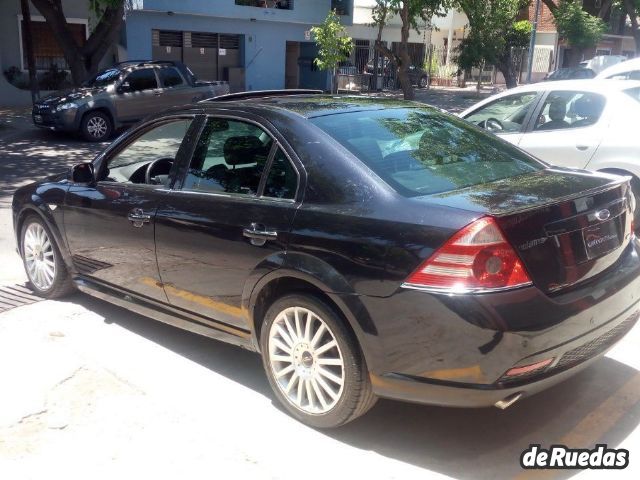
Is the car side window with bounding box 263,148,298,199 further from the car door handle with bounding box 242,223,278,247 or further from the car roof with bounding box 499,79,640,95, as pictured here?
the car roof with bounding box 499,79,640,95

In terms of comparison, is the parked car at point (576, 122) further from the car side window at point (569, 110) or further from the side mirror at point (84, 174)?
the side mirror at point (84, 174)

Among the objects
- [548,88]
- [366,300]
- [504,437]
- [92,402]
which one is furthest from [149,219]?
[548,88]

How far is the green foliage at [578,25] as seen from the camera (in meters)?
28.0

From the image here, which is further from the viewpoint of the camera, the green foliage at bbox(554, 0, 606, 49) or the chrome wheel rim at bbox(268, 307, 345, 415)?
the green foliage at bbox(554, 0, 606, 49)

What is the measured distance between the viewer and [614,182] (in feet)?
12.4

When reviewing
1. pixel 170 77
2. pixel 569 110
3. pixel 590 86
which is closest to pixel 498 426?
pixel 569 110

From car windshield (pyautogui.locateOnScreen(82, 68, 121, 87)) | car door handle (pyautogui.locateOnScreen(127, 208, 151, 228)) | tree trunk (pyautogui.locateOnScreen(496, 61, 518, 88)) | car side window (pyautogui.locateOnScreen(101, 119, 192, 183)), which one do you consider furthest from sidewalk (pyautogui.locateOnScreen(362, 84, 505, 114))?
car door handle (pyautogui.locateOnScreen(127, 208, 151, 228))

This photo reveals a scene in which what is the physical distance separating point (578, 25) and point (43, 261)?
88.5 feet

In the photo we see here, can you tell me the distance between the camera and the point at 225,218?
13.0 feet

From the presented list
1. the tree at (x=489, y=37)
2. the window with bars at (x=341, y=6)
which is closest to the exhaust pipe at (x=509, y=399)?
the tree at (x=489, y=37)

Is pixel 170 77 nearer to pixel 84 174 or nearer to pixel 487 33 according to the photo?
pixel 84 174

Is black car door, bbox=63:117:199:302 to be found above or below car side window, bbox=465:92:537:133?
below

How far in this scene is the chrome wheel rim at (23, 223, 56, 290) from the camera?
5.55 m

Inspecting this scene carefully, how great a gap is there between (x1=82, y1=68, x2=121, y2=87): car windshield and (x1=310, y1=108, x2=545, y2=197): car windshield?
13369mm
